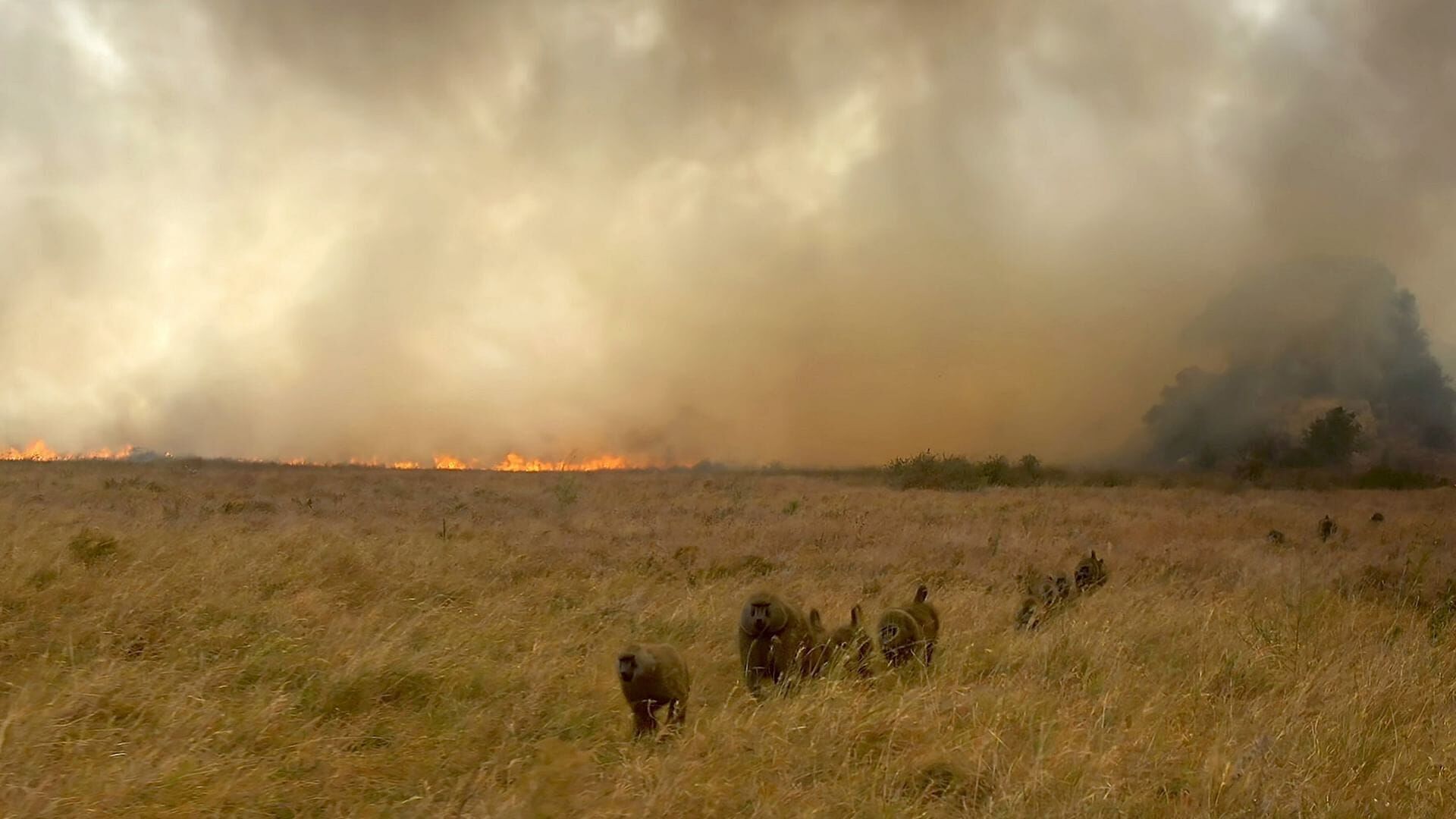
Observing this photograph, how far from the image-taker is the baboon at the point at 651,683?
Result: 389 centimetres

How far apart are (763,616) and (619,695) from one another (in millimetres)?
916

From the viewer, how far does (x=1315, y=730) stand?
4.26 metres

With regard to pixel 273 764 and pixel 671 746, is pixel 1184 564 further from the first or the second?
pixel 273 764

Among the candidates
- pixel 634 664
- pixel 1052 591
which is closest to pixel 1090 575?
pixel 1052 591

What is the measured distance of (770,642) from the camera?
4.79 m

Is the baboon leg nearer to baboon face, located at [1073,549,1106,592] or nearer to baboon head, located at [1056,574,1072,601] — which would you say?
baboon head, located at [1056,574,1072,601]

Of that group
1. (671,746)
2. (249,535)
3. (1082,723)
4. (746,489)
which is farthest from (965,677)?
(746,489)

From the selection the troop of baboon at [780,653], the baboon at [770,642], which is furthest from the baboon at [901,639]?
the baboon at [770,642]

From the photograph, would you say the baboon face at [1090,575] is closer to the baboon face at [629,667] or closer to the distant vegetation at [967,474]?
the baboon face at [629,667]

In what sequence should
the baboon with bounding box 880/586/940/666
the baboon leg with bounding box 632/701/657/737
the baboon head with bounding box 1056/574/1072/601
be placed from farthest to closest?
1. the baboon head with bounding box 1056/574/1072/601
2. the baboon with bounding box 880/586/940/666
3. the baboon leg with bounding box 632/701/657/737

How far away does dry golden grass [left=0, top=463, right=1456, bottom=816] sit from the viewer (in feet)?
10.8

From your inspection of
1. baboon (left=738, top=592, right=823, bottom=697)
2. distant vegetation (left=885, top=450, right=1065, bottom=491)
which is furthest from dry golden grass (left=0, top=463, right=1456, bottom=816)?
distant vegetation (left=885, top=450, right=1065, bottom=491)

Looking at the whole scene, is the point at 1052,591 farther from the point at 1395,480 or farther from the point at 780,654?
the point at 1395,480

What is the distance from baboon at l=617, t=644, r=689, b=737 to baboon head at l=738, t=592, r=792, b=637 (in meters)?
0.63
